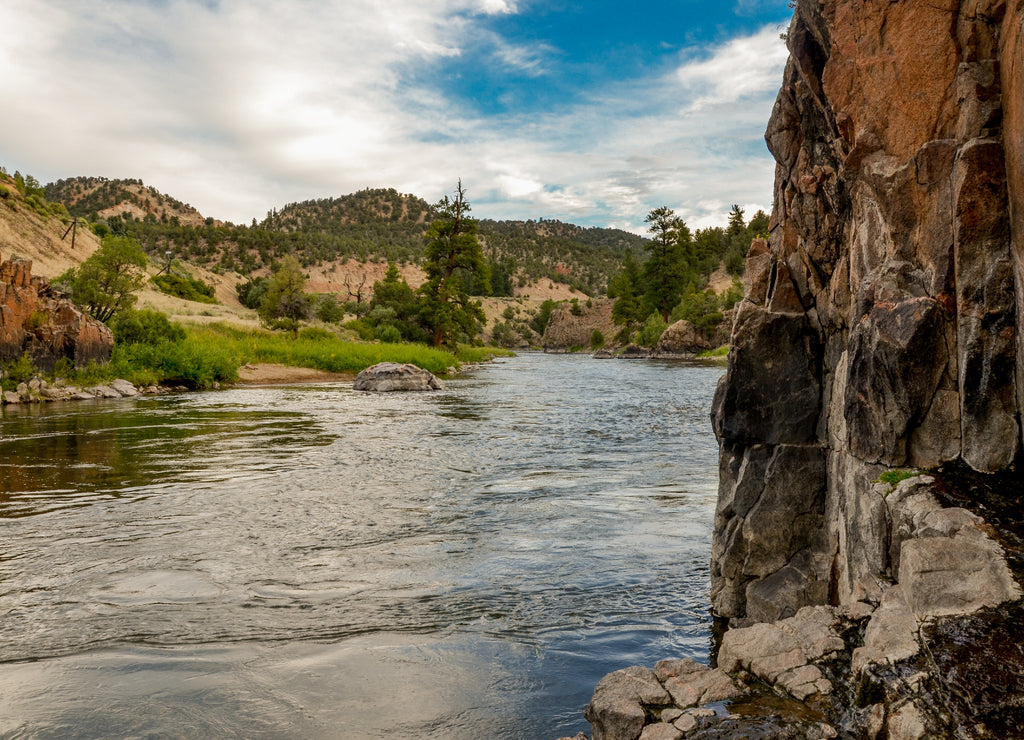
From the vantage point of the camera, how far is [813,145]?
23.1ft

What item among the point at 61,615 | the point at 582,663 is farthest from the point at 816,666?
the point at 61,615

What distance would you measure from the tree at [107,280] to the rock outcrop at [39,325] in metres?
3.87

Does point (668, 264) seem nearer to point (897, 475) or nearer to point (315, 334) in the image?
point (315, 334)

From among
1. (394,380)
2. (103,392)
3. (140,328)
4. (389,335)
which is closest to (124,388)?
(103,392)

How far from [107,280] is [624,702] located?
34.6 m

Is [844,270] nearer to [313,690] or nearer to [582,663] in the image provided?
[582,663]

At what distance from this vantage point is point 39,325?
26.6 m

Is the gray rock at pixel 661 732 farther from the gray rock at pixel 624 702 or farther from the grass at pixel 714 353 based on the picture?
the grass at pixel 714 353

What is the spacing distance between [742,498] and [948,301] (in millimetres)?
2855

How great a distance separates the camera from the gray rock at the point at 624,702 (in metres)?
Result: 4.26

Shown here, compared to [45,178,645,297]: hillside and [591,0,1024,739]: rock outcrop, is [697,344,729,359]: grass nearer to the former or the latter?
[45,178,645,297]: hillside

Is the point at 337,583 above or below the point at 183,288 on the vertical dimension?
below

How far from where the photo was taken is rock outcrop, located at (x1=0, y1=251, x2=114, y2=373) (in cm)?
2553

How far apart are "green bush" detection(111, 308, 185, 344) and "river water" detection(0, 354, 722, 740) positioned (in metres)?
17.4
